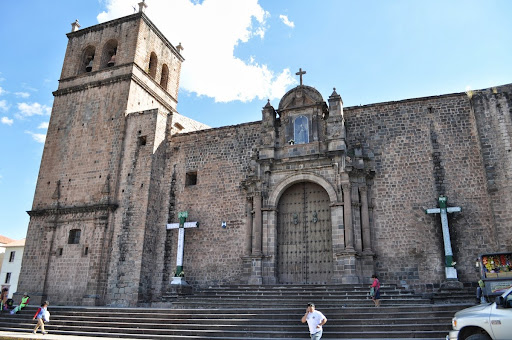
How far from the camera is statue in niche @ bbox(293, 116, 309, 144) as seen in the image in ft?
49.9

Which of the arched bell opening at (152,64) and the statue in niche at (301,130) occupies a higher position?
the arched bell opening at (152,64)

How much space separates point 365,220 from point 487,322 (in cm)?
726

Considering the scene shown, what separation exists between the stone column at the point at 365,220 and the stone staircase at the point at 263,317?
1.54 meters

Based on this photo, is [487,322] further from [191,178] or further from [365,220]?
[191,178]

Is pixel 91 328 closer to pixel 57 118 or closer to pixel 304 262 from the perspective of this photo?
pixel 304 262

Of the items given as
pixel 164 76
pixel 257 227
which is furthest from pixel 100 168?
pixel 257 227

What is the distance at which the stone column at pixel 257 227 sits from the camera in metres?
14.3

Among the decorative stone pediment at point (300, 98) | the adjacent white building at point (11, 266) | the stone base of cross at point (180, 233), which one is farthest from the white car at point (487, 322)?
the adjacent white building at point (11, 266)

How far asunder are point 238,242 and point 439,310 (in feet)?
24.5

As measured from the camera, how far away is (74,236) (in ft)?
55.1

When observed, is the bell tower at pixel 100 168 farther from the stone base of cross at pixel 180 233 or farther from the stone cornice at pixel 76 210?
the stone base of cross at pixel 180 233

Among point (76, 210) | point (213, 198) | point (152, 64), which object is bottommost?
point (76, 210)

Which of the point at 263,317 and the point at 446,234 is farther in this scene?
the point at 446,234

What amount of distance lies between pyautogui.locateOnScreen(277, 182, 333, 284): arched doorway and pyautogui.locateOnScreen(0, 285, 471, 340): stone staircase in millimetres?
1289
